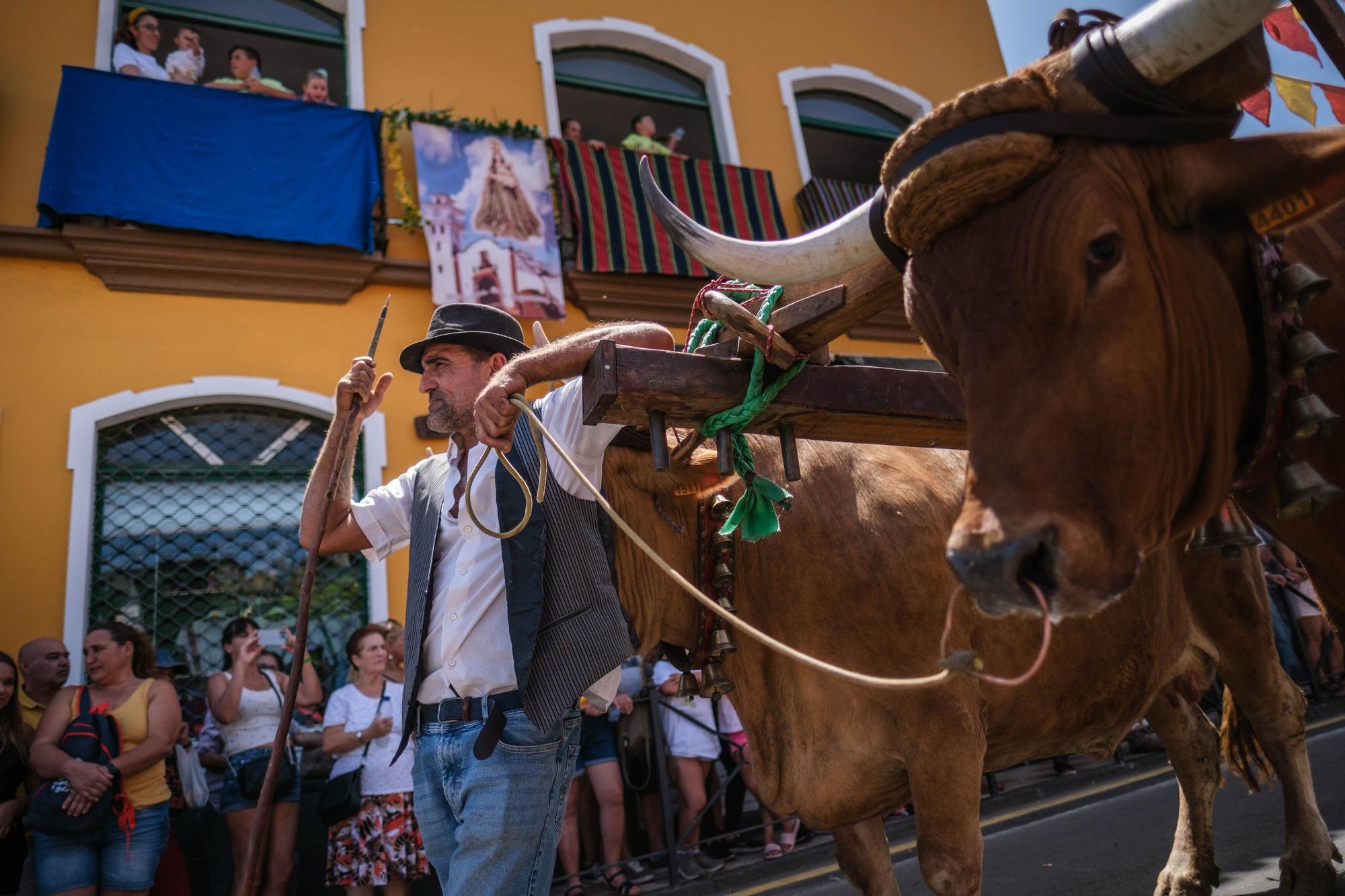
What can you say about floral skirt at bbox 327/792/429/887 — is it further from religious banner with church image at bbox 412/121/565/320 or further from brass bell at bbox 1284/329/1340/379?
brass bell at bbox 1284/329/1340/379

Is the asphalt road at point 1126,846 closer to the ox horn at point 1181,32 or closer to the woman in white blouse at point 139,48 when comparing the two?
Result: the ox horn at point 1181,32

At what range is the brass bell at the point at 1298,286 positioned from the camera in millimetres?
1666

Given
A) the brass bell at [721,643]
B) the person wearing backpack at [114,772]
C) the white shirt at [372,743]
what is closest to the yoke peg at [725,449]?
the brass bell at [721,643]

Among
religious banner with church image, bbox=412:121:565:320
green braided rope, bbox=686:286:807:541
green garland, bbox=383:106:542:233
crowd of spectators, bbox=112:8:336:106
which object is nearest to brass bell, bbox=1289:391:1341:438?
green braided rope, bbox=686:286:807:541

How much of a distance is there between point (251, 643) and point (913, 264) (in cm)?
532

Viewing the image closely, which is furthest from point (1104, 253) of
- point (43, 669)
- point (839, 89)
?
point (839, 89)

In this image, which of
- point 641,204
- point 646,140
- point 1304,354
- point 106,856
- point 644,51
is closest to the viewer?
point 1304,354

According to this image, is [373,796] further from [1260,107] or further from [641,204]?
[641,204]

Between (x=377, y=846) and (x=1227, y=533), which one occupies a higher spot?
(x=1227, y=533)

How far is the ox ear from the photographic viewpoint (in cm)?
154

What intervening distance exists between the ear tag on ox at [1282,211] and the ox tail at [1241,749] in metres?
3.08

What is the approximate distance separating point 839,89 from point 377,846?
33.4 feet

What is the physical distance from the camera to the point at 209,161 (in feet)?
25.2

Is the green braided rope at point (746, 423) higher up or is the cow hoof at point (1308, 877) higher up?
the green braided rope at point (746, 423)
